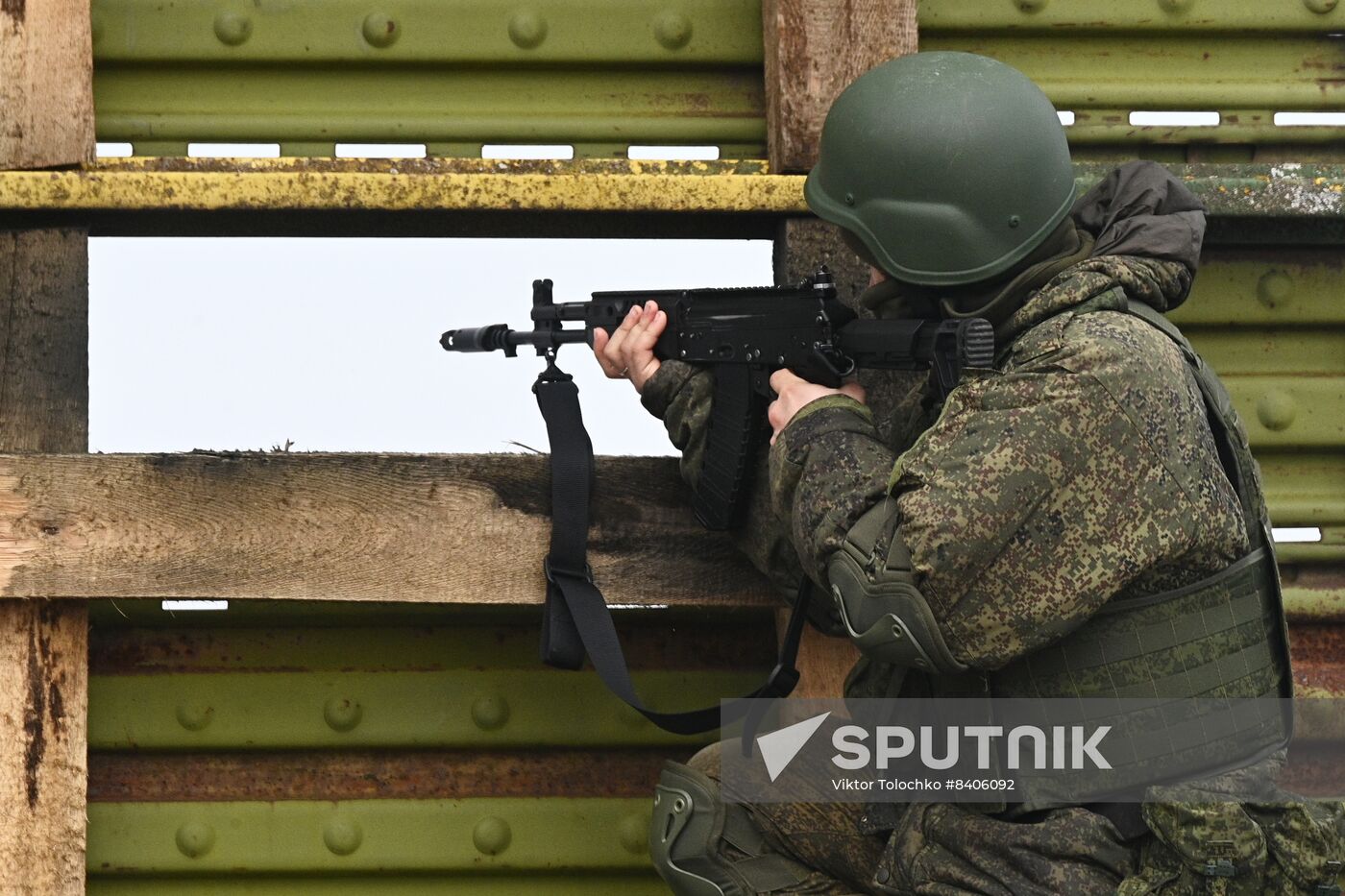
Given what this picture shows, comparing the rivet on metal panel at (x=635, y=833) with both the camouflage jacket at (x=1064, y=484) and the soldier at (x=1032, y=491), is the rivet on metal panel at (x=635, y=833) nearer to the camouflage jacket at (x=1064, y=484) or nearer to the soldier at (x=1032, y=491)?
the soldier at (x=1032, y=491)

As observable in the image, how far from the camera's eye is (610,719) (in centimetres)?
299

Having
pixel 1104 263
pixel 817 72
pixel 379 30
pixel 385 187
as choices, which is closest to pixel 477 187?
pixel 385 187

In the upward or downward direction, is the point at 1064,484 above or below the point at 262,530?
above

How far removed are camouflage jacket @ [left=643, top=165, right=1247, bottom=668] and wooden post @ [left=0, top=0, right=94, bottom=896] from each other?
1419mm

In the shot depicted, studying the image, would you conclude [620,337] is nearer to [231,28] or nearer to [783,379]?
[783,379]

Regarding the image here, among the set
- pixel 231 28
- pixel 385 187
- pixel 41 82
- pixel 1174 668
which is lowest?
pixel 1174 668

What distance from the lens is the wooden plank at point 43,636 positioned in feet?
9.09

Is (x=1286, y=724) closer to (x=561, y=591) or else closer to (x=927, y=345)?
(x=927, y=345)

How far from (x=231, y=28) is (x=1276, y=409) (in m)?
A: 2.04

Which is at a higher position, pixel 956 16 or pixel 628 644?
pixel 956 16

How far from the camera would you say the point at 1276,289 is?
118 inches

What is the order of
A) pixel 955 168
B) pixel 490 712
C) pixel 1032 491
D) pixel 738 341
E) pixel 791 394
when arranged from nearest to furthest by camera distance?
pixel 1032 491, pixel 955 168, pixel 791 394, pixel 738 341, pixel 490 712

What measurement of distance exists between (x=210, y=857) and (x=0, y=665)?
20.3 inches

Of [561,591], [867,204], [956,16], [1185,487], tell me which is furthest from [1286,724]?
[956,16]
